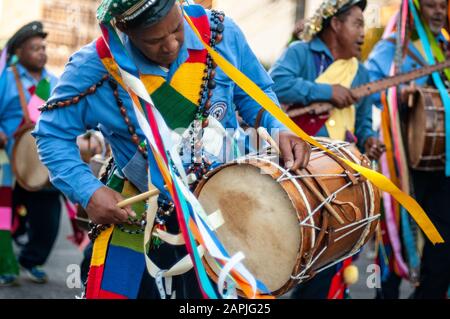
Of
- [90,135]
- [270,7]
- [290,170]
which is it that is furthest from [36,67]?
[270,7]

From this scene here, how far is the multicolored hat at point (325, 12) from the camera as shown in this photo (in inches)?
182

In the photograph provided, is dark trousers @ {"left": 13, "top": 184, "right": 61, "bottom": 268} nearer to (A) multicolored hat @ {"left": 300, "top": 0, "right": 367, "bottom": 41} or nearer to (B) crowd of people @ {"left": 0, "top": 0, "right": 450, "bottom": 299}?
(B) crowd of people @ {"left": 0, "top": 0, "right": 450, "bottom": 299}

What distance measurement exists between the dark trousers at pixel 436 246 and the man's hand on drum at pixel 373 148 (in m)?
0.34

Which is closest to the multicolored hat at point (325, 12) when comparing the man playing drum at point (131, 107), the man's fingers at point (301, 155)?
the man playing drum at point (131, 107)

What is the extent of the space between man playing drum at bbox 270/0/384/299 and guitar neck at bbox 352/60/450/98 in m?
0.07

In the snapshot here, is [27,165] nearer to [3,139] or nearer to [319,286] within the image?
[3,139]

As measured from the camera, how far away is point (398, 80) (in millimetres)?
4699

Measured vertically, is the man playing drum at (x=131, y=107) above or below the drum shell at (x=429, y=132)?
above

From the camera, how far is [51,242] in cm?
618

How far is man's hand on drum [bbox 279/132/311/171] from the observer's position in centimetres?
268

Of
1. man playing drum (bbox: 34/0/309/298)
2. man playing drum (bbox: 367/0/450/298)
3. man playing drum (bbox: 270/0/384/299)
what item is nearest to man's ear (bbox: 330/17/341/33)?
man playing drum (bbox: 270/0/384/299)

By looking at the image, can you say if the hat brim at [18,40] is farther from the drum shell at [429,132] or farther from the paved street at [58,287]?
the drum shell at [429,132]

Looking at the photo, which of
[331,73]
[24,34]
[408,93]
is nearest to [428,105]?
[408,93]

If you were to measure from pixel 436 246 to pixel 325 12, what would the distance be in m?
1.61
